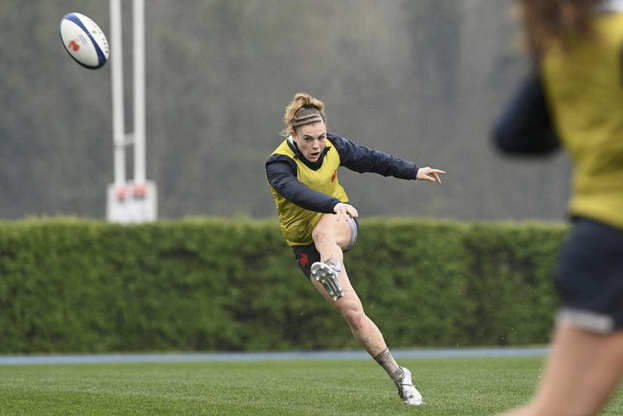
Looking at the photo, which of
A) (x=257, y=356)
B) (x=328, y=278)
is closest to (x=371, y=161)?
(x=328, y=278)

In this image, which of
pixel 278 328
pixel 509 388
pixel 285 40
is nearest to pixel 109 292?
pixel 278 328

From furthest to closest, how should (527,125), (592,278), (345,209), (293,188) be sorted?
1. (293,188)
2. (345,209)
3. (527,125)
4. (592,278)

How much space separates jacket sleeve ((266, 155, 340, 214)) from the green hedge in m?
8.66

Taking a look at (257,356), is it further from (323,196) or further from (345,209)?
(345,209)

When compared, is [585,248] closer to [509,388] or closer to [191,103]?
[509,388]

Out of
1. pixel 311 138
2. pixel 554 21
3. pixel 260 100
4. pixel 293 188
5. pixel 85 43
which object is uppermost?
pixel 260 100

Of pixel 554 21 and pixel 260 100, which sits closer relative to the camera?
pixel 554 21

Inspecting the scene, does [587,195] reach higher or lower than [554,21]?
lower

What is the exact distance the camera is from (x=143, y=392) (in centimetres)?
738

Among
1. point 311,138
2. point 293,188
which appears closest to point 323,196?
point 293,188

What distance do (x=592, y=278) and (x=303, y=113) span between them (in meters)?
4.16

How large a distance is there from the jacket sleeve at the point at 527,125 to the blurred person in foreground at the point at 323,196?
10.7 feet

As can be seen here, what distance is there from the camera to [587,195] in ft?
8.93

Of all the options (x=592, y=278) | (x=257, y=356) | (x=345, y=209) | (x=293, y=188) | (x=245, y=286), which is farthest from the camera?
(x=245, y=286)
